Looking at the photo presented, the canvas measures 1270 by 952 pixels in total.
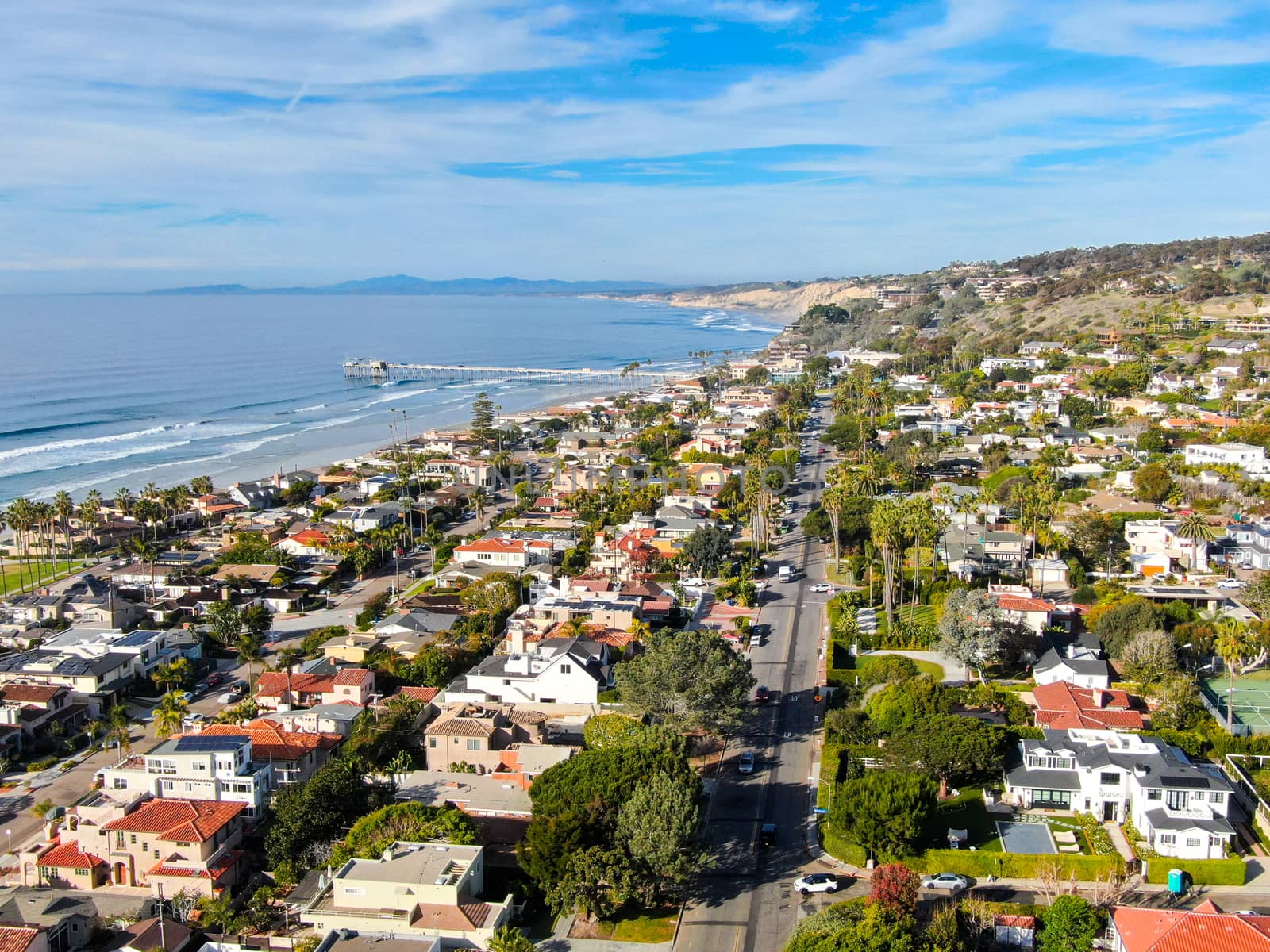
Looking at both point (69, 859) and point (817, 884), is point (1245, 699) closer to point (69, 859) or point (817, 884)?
point (817, 884)

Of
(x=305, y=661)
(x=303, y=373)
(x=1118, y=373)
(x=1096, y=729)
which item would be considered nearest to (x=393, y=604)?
(x=305, y=661)

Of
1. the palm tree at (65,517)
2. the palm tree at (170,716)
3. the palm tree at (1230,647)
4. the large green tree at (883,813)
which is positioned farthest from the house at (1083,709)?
the palm tree at (65,517)

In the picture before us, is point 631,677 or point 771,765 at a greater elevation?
point 631,677

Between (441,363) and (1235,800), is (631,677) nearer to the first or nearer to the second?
(1235,800)

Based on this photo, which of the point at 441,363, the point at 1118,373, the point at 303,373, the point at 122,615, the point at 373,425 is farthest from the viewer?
the point at 441,363

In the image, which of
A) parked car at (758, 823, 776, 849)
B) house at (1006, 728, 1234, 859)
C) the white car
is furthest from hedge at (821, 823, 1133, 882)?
parked car at (758, 823, 776, 849)

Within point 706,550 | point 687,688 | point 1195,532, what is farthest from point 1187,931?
point 1195,532

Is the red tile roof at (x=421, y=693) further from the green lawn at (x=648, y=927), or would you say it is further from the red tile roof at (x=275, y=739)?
the green lawn at (x=648, y=927)
